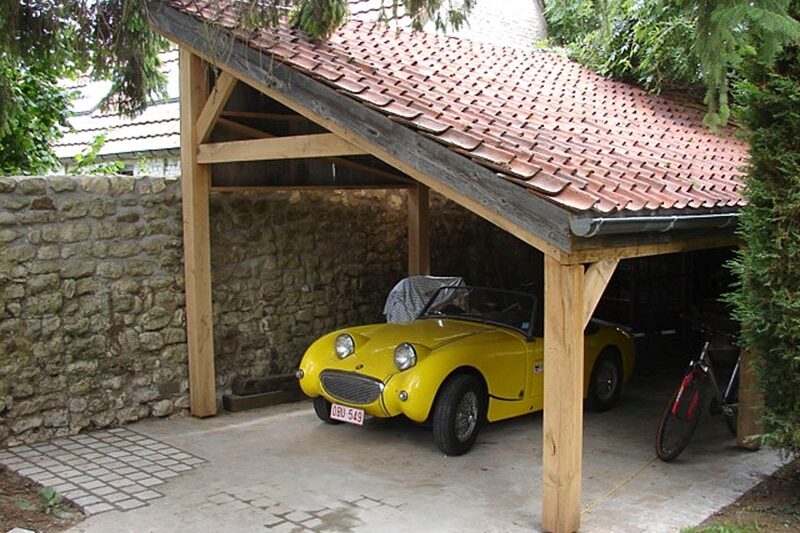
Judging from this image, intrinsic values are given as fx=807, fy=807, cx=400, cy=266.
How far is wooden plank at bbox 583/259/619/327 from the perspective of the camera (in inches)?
195

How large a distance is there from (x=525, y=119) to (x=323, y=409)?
324 cm

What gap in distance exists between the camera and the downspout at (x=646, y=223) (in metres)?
4.51

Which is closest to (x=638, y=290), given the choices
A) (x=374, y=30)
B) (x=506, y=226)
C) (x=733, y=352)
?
(x=733, y=352)

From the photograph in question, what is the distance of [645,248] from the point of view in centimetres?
550

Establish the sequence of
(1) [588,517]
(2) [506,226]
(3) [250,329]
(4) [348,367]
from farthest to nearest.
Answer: (3) [250,329]
(4) [348,367]
(1) [588,517]
(2) [506,226]

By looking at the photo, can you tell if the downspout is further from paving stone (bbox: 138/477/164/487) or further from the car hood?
paving stone (bbox: 138/477/164/487)

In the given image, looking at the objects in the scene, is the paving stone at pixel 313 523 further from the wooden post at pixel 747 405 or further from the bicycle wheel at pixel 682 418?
the wooden post at pixel 747 405

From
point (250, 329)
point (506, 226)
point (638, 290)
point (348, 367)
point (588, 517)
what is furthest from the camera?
point (638, 290)

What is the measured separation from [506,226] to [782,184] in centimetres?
208

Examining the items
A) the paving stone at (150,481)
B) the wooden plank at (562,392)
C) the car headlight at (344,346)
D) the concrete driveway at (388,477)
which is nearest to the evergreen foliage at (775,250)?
the concrete driveway at (388,477)

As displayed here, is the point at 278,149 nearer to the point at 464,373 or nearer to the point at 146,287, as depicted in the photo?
the point at 146,287

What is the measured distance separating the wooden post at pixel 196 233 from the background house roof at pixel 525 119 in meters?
0.86

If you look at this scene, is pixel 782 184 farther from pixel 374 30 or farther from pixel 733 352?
pixel 374 30

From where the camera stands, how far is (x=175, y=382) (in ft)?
25.8
